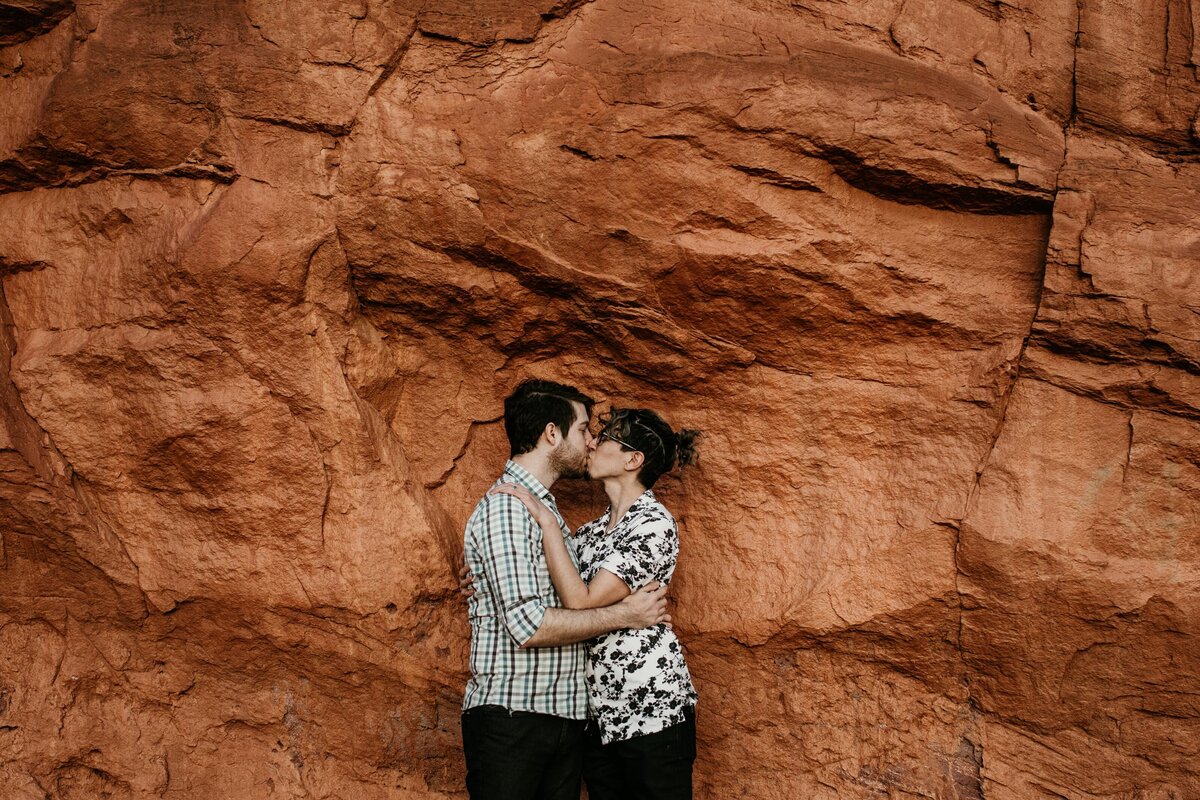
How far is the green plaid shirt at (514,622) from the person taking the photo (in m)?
3.21

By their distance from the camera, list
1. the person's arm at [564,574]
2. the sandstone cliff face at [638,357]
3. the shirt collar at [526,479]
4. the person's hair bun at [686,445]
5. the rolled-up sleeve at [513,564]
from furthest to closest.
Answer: the person's hair bun at [686,445] → the sandstone cliff face at [638,357] → the shirt collar at [526,479] → the person's arm at [564,574] → the rolled-up sleeve at [513,564]

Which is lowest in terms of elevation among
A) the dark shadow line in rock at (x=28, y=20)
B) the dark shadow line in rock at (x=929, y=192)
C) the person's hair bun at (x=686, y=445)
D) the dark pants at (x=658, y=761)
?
the dark pants at (x=658, y=761)

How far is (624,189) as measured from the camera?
12.5 ft

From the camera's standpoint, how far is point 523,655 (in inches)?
131

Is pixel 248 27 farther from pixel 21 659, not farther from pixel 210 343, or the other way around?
pixel 21 659

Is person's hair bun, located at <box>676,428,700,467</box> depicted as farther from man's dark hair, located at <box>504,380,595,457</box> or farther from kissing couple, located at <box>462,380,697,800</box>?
man's dark hair, located at <box>504,380,595,457</box>

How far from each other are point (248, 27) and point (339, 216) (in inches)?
32.3

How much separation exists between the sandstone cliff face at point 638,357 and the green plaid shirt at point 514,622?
65cm

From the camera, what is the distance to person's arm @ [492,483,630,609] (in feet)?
10.9

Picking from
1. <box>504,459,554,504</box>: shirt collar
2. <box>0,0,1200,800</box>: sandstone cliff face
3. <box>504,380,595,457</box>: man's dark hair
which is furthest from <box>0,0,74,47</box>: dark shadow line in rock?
<box>504,459,554,504</box>: shirt collar

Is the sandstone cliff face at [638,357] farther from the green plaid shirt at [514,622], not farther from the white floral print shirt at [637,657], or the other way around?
the green plaid shirt at [514,622]

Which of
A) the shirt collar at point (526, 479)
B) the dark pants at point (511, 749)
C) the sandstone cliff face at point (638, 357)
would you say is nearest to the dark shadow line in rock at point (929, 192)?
the sandstone cliff face at point (638, 357)

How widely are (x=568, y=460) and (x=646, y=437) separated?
0.31m

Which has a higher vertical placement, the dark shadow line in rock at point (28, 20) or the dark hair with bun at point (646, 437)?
the dark shadow line in rock at point (28, 20)
